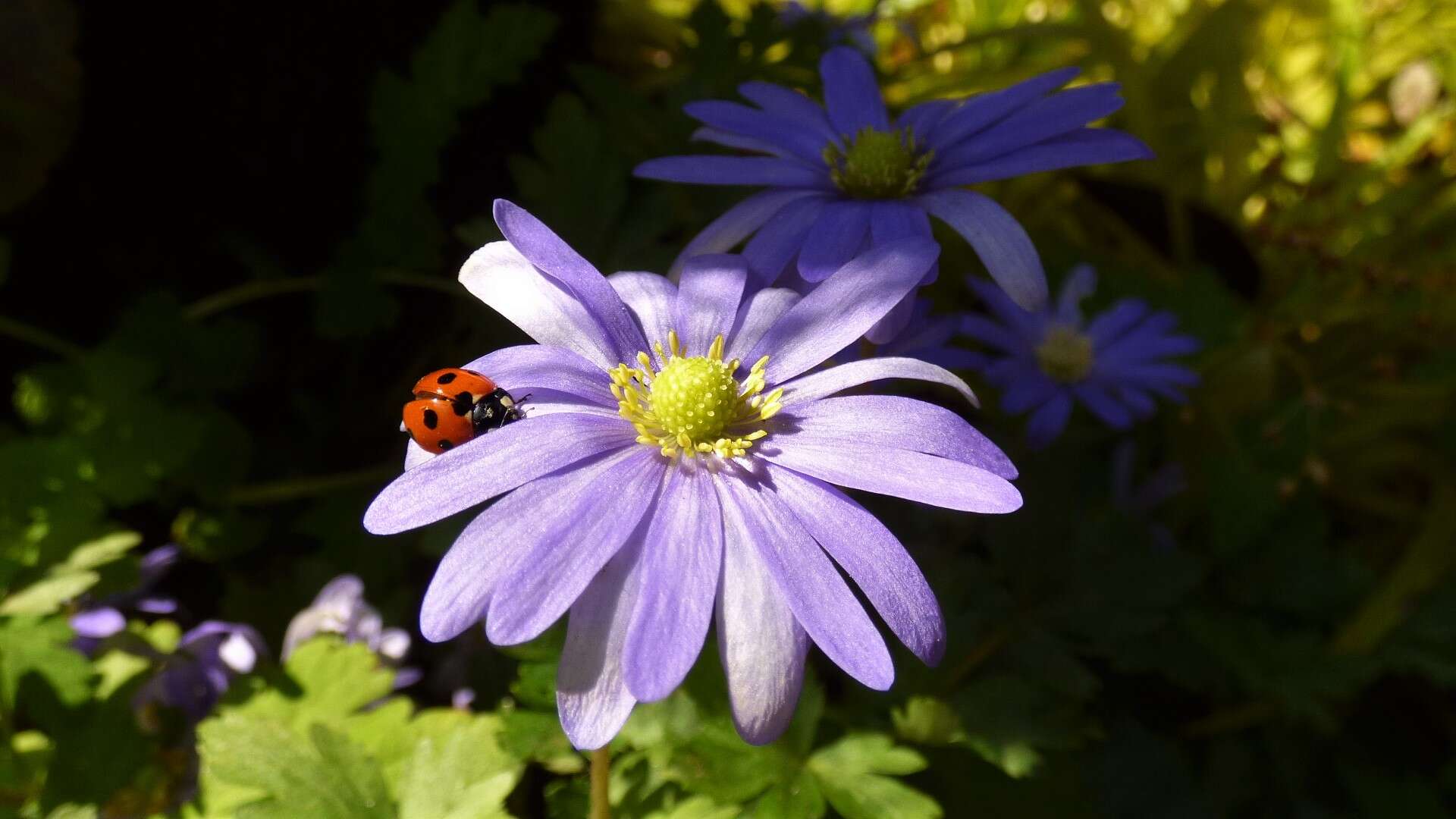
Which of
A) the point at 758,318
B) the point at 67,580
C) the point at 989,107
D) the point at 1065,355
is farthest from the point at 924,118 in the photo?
the point at 67,580

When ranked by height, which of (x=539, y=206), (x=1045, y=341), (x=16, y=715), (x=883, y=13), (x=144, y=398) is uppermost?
(x=883, y=13)

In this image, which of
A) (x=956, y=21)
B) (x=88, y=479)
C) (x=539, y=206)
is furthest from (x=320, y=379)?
(x=956, y=21)

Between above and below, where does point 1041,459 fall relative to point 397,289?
below

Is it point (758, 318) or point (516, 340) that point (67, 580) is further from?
point (758, 318)

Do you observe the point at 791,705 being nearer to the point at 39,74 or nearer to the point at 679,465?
the point at 679,465

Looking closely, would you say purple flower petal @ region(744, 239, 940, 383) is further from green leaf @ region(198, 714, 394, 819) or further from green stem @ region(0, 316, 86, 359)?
green stem @ region(0, 316, 86, 359)

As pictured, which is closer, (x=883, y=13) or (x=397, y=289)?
(x=397, y=289)
